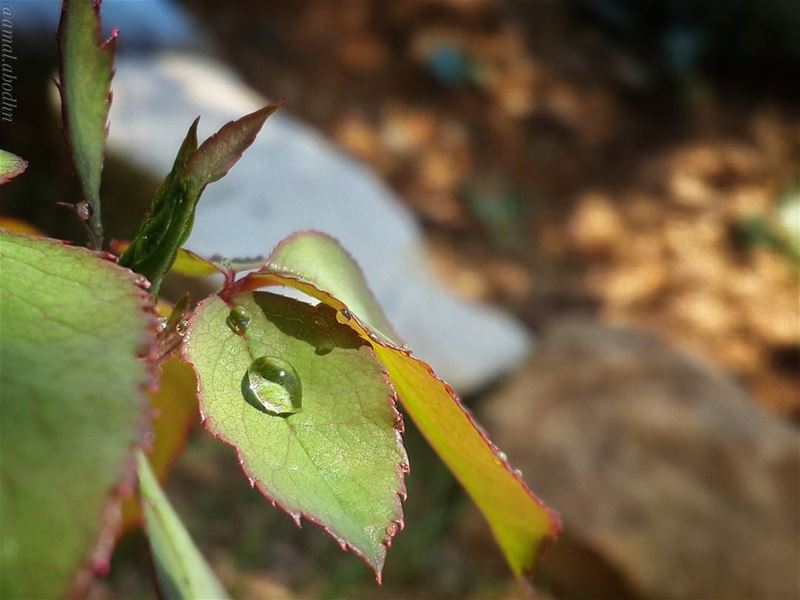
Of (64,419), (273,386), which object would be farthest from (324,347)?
(64,419)

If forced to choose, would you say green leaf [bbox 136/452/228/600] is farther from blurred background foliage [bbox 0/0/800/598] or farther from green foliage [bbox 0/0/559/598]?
blurred background foliage [bbox 0/0/800/598]

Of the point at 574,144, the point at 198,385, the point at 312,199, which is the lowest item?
the point at 312,199

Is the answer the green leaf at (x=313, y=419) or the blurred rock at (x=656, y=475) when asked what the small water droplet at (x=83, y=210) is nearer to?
the green leaf at (x=313, y=419)

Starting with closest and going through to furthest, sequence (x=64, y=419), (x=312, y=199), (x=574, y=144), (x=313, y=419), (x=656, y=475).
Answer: (x=64, y=419)
(x=313, y=419)
(x=656, y=475)
(x=312, y=199)
(x=574, y=144)

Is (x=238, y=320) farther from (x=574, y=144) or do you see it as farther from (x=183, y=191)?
(x=574, y=144)

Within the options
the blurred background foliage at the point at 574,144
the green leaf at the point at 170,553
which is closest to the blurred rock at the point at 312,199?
the blurred background foliage at the point at 574,144

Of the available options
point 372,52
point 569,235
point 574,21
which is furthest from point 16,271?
point 574,21
